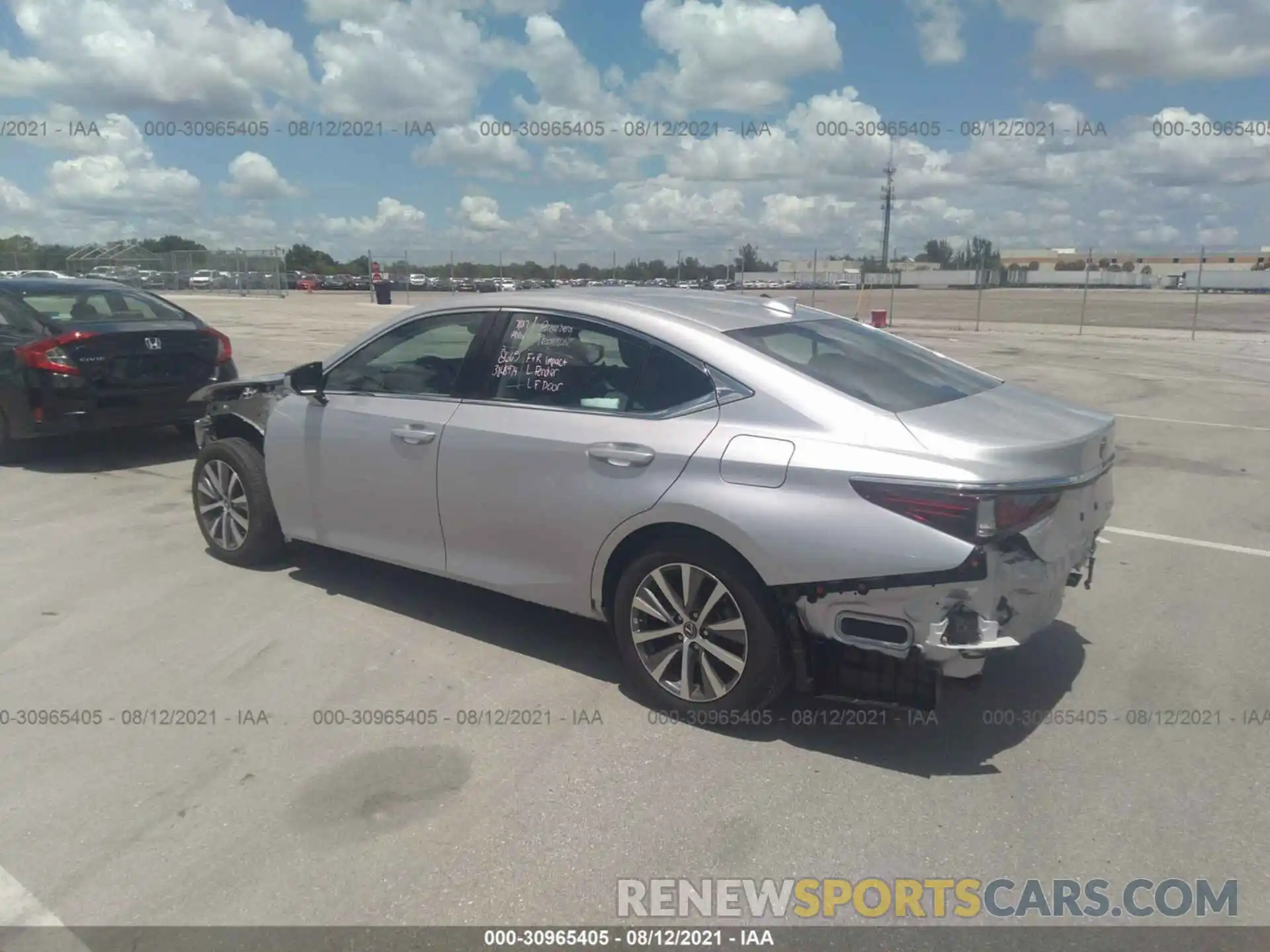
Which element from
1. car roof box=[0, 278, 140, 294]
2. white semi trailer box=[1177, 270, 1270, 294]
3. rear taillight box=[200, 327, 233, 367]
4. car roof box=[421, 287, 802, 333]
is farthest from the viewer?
white semi trailer box=[1177, 270, 1270, 294]

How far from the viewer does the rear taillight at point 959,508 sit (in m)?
3.34

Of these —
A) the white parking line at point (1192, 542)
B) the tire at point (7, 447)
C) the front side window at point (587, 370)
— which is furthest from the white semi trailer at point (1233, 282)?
the front side window at point (587, 370)

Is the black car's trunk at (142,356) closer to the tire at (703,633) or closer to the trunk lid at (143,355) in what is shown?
the trunk lid at (143,355)

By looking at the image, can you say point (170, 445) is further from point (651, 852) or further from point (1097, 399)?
point (1097, 399)

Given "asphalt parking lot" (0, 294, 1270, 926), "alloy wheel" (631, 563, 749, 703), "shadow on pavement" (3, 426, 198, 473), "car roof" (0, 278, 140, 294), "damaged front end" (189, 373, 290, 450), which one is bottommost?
"asphalt parking lot" (0, 294, 1270, 926)

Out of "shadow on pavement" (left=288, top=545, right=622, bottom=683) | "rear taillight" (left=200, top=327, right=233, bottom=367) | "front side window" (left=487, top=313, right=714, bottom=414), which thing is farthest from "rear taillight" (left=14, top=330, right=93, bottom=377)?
"front side window" (left=487, top=313, right=714, bottom=414)

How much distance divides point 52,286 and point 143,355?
128cm

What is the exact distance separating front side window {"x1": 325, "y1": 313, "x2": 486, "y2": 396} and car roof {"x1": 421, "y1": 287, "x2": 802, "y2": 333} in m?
0.11

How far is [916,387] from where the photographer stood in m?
4.16

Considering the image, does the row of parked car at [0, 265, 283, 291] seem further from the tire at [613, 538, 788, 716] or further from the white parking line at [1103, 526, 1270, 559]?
the tire at [613, 538, 788, 716]

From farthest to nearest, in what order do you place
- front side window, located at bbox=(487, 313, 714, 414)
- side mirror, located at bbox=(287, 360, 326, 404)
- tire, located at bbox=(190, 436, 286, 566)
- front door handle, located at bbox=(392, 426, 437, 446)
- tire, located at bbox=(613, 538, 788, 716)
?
tire, located at bbox=(190, 436, 286, 566), side mirror, located at bbox=(287, 360, 326, 404), front door handle, located at bbox=(392, 426, 437, 446), front side window, located at bbox=(487, 313, 714, 414), tire, located at bbox=(613, 538, 788, 716)

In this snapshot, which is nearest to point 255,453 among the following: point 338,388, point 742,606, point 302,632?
point 338,388

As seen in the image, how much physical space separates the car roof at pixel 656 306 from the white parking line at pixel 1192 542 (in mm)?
3123

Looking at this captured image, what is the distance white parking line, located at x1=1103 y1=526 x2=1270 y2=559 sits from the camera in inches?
246
